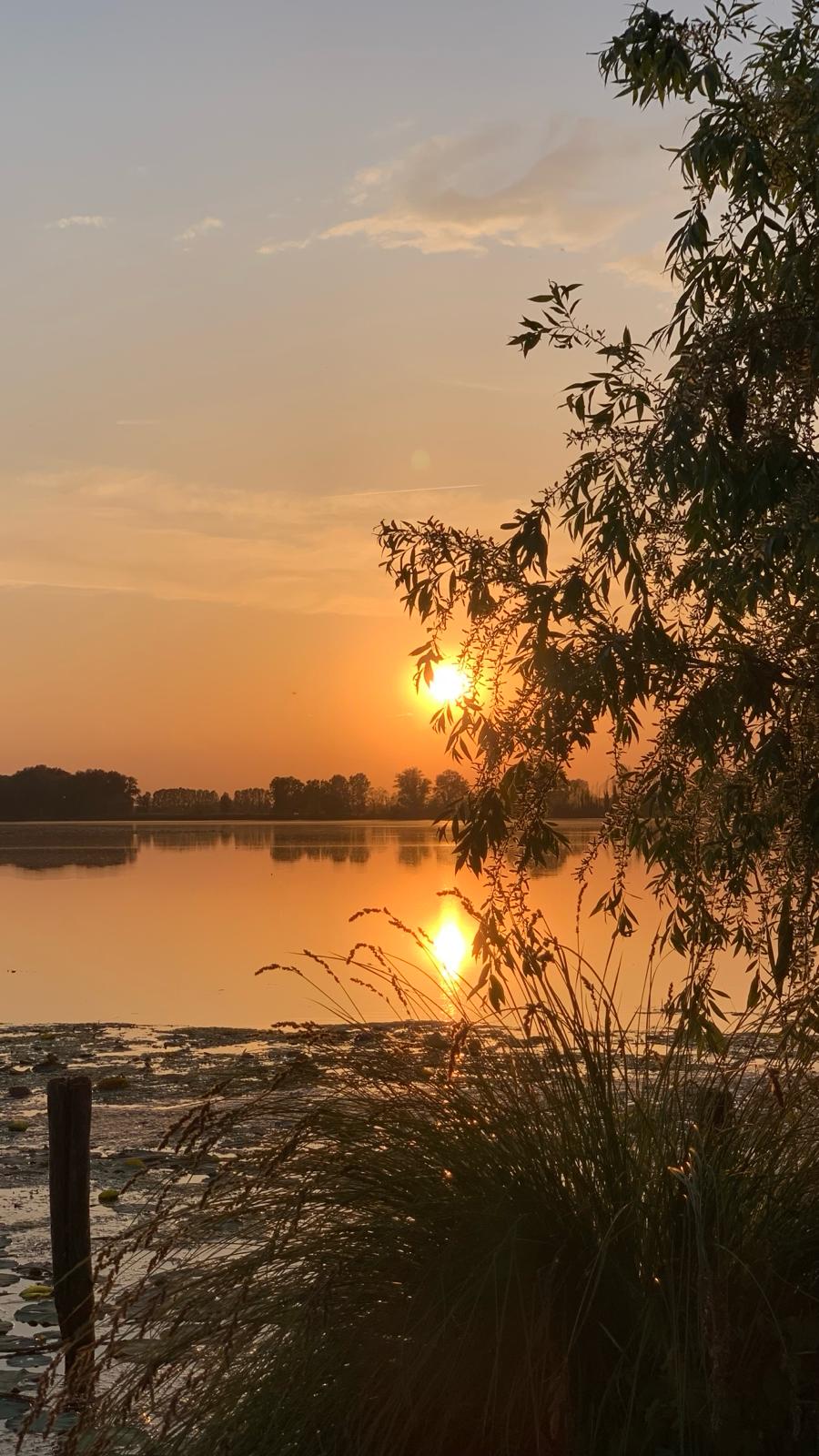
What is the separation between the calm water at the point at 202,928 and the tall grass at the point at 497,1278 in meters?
0.64

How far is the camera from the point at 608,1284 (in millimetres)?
4500

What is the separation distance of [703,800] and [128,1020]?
14655mm

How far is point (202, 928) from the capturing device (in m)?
37.4

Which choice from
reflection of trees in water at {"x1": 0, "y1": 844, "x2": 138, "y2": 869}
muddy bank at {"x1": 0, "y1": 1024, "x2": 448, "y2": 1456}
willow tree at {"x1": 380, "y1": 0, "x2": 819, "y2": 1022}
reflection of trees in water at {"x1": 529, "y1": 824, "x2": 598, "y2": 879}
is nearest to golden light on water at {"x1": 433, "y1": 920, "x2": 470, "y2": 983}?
reflection of trees in water at {"x1": 529, "y1": 824, "x2": 598, "y2": 879}

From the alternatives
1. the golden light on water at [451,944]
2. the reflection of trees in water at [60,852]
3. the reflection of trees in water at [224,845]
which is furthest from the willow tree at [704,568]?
the reflection of trees in water at [60,852]

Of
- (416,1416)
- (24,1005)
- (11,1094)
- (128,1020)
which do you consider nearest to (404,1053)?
(416,1416)

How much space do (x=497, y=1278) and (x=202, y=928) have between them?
3375cm

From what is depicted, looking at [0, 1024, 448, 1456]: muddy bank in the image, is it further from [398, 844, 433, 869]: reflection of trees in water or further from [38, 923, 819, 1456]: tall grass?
[398, 844, 433, 869]: reflection of trees in water

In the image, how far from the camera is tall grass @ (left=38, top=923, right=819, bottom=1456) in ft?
14.0

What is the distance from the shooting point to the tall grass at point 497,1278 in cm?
427

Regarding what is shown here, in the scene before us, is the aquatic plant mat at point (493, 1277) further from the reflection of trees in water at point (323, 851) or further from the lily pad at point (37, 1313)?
the reflection of trees in water at point (323, 851)

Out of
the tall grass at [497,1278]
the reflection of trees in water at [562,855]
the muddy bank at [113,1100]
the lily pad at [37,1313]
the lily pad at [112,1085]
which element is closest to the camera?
the tall grass at [497,1278]

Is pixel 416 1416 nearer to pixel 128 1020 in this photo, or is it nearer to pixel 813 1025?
pixel 813 1025

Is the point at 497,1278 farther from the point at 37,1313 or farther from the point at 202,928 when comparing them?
the point at 202,928
